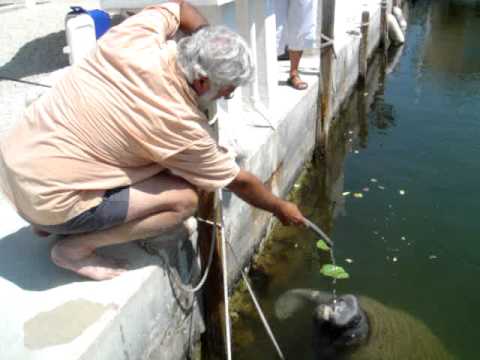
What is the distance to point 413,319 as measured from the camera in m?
4.76

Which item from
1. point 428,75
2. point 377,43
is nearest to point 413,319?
point 428,75

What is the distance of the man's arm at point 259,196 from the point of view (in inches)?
126

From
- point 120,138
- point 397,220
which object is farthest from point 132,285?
point 397,220

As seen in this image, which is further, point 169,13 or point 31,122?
point 169,13

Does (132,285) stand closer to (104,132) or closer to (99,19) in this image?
(104,132)

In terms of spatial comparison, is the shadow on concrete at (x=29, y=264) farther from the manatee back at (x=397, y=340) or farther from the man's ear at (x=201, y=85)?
the manatee back at (x=397, y=340)

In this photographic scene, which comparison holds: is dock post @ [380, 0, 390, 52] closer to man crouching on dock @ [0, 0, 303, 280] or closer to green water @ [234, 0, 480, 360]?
green water @ [234, 0, 480, 360]

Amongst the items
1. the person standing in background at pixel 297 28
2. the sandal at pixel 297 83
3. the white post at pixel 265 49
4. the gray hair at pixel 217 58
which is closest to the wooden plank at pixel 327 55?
the person standing in background at pixel 297 28

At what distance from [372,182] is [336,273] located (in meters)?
2.26

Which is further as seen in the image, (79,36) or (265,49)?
(265,49)

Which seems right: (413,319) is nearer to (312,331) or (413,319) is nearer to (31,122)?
(312,331)

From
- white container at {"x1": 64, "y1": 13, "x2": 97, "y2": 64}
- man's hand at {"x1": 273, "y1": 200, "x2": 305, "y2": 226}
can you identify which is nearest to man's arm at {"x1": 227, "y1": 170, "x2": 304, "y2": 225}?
man's hand at {"x1": 273, "y1": 200, "x2": 305, "y2": 226}

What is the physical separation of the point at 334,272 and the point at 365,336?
901 mm

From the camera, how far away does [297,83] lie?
21.8 ft
